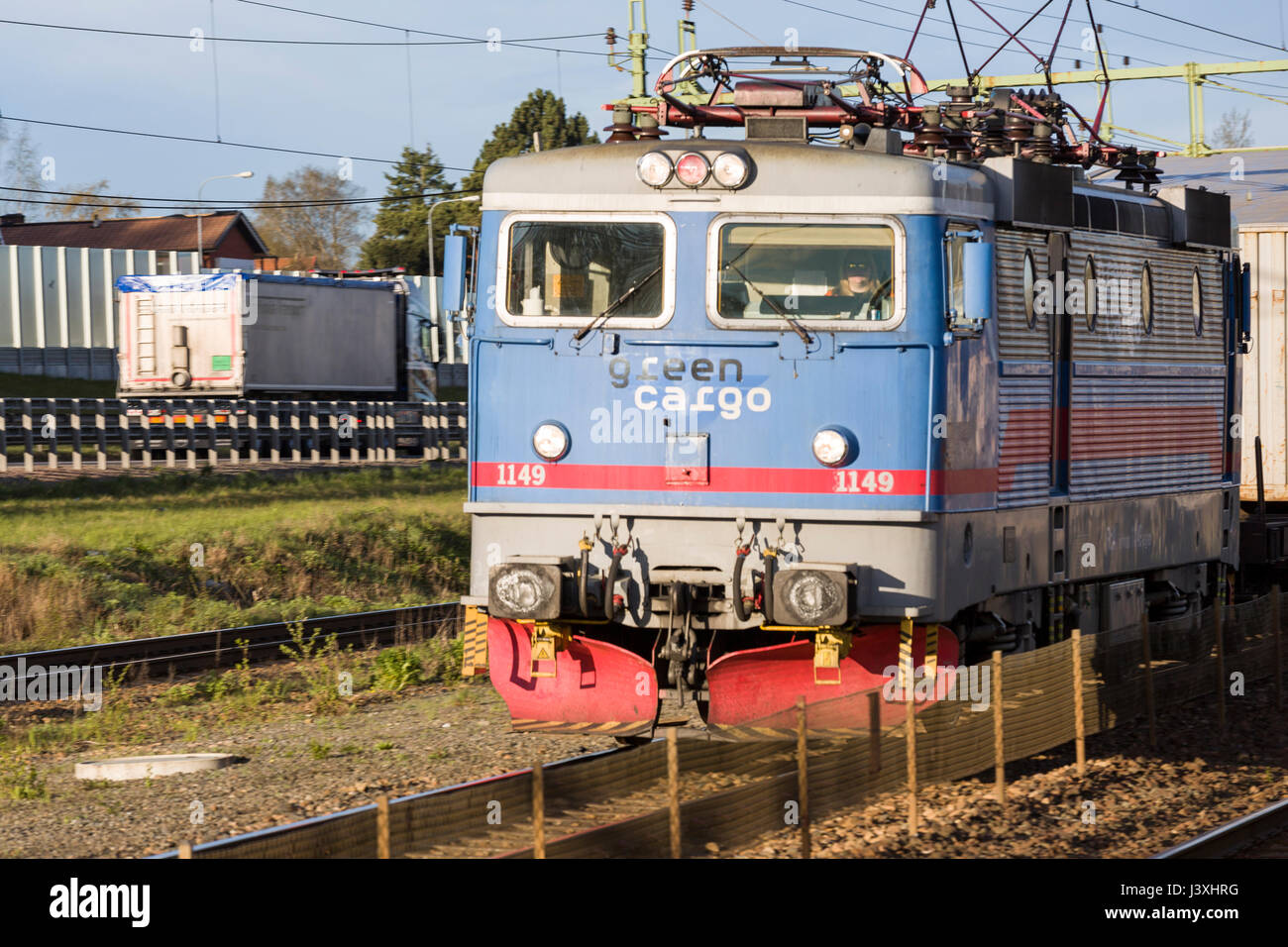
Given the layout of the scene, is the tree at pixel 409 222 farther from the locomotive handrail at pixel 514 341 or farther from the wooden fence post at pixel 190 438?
the locomotive handrail at pixel 514 341

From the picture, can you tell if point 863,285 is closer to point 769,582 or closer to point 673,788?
point 769,582

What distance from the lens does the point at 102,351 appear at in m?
55.4

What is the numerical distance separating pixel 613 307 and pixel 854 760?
9.93 feet

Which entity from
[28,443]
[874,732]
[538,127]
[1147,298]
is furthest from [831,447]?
[538,127]

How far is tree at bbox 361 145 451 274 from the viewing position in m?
81.7

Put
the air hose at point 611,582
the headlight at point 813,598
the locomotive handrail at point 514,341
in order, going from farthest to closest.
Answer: the locomotive handrail at point 514,341, the air hose at point 611,582, the headlight at point 813,598

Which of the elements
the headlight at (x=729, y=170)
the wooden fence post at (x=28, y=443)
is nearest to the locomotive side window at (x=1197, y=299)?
the headlight at (x=729, y=170)

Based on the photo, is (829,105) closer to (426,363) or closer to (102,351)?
(426,363)

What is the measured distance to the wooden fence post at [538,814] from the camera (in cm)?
678

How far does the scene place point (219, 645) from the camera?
16469 mm

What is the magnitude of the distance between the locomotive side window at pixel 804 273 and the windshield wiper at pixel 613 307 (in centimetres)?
40

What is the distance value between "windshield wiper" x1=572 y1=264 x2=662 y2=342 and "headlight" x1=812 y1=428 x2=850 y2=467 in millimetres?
1402
